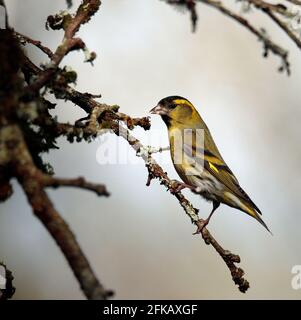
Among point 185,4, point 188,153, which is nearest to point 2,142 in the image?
point 185,4

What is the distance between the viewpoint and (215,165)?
4.60 m

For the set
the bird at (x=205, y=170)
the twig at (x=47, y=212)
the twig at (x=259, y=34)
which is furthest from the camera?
the bird at (x=205, y=170)

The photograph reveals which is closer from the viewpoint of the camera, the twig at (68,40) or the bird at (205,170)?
the twig at (68,40)

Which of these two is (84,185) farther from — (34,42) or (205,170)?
(205,170)

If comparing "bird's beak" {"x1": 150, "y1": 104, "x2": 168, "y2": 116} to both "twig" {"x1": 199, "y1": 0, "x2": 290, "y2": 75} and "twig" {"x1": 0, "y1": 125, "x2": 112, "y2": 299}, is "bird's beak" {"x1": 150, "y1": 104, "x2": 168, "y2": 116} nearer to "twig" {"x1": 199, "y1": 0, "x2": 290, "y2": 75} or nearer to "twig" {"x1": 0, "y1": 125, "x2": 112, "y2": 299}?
"twig" {"x1": 199, "y1": 0, "x2": 290, "y2": 75}

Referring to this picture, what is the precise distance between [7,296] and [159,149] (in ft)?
3.19

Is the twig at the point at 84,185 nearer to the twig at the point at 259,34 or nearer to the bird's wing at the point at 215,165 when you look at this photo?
the twig at the point at 259,34

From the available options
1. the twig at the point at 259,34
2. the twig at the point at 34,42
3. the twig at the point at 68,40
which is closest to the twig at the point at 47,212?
the twig at the point at 68,40

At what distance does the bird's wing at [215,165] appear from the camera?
449cm

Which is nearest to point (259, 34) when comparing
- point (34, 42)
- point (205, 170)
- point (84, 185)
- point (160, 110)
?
point (84, 185)
